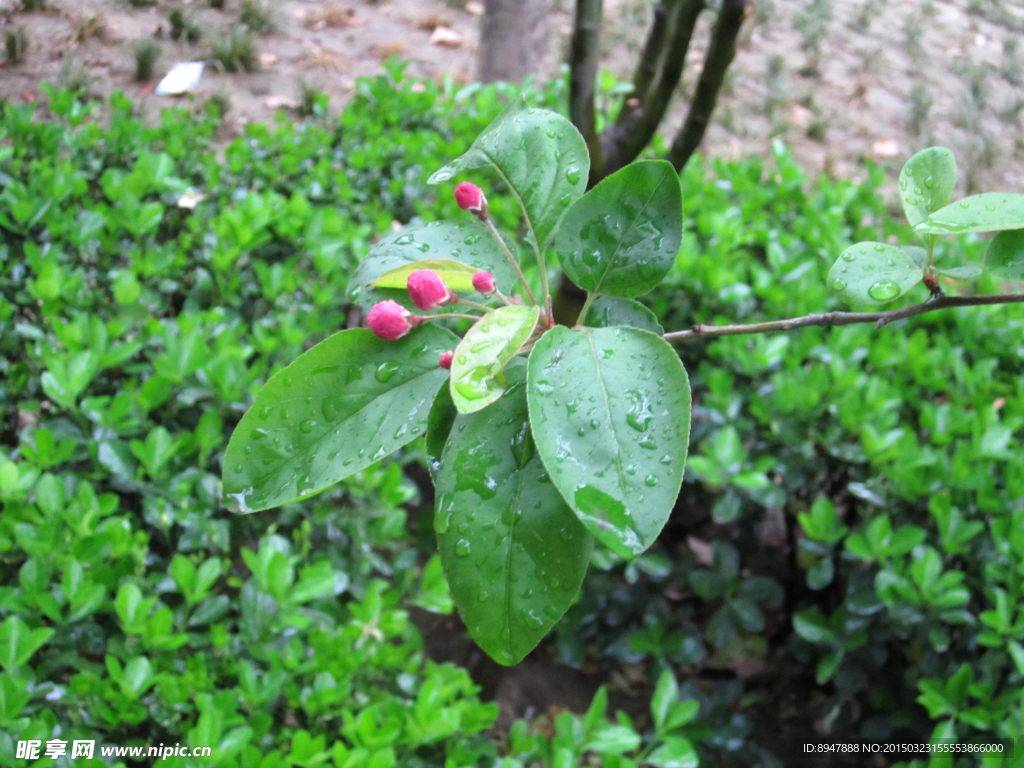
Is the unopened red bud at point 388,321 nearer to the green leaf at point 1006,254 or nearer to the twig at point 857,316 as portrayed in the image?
the twig at point 857,316

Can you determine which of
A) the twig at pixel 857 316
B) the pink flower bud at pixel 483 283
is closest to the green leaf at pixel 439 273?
the pink flower bud at pixel 483 283

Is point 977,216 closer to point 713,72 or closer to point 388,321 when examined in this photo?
point 388,321

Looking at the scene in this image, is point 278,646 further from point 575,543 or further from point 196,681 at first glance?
point 575,543

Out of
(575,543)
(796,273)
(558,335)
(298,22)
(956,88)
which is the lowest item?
(956,88)

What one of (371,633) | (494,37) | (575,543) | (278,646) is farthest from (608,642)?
(494,37)

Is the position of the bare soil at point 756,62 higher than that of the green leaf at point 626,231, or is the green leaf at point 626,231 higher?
the green leaf at point 626,231

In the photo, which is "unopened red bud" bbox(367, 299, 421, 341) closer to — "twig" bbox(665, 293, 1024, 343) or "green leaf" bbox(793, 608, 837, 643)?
"twig" bbox(665, 293, 1024, 343)
